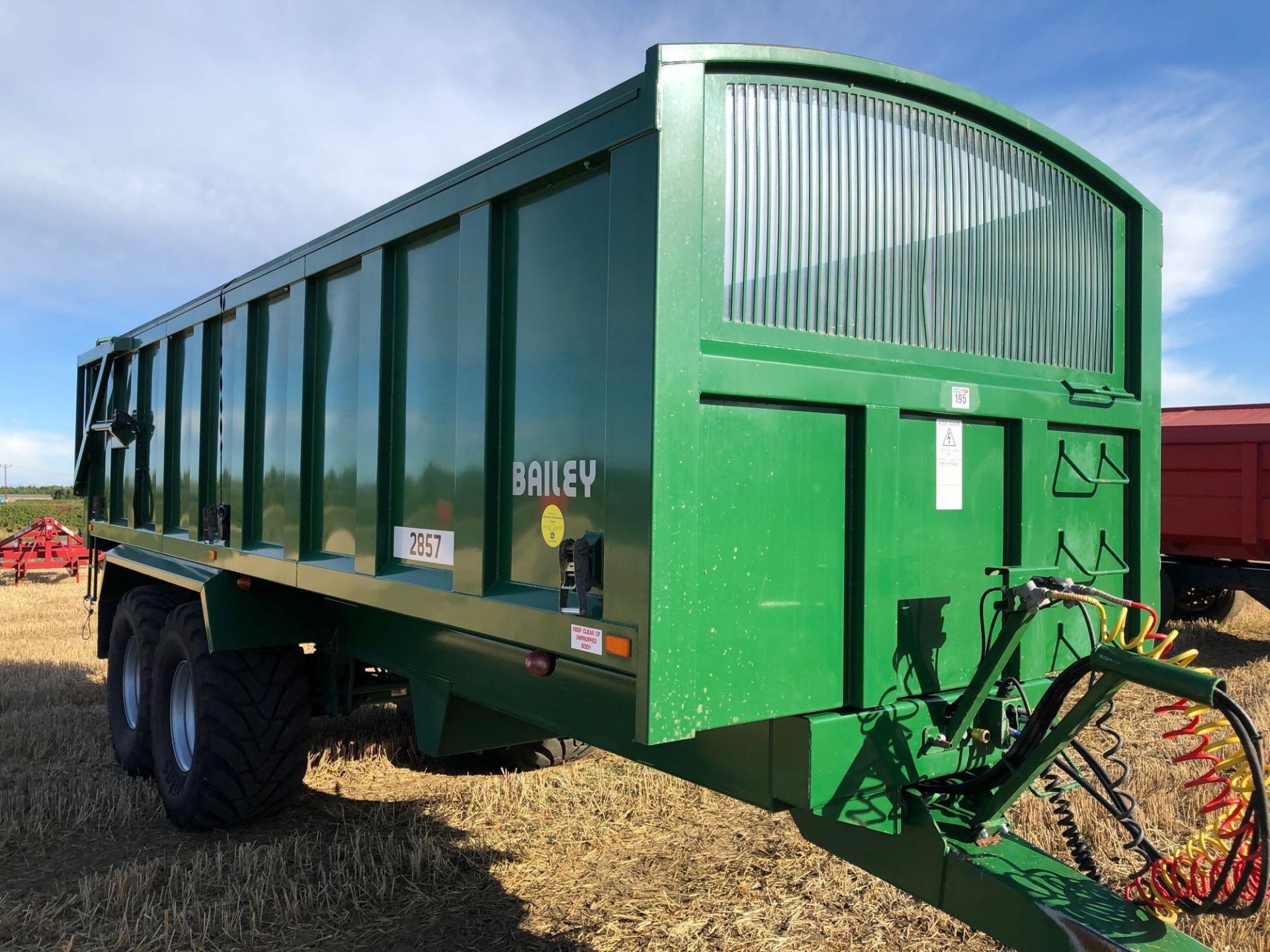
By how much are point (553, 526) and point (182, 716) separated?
3.38 m

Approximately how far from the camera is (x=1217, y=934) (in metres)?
3.18

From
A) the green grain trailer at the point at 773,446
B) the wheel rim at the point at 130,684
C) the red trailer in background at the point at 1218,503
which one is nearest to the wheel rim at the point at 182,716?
the wheel rim at the point at 130,684

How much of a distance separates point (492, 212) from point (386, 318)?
713 millimetres

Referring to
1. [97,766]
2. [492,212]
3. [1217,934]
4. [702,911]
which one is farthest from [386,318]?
[97,766]

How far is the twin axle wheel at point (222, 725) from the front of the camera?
4336mm

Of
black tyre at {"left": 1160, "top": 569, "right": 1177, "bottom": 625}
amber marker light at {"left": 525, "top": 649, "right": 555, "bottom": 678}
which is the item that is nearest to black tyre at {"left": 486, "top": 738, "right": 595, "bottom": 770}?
amber marker light at {"left": 525, "top": 649, "right": 555, "bottom": 678}

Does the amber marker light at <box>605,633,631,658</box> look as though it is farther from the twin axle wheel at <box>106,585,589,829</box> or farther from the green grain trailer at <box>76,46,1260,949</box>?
the twin axle wheel at <box>106,585,589,829</box>

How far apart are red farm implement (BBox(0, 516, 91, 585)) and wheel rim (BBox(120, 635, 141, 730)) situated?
11.0m

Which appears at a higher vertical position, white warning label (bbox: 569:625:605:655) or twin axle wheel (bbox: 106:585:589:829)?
white warning label (bbox: 569:625:605:655)

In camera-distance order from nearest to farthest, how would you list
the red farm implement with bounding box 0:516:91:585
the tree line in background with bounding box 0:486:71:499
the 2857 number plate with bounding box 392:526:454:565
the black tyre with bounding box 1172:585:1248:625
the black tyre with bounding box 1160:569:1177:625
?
the 2857 number plate with bounding box 392:526:454:565
the black tyre with bounding box 1160:569:1177:625
the black tyre with bounding box 1172:585:1248:625
the red farm implement with bounding box 0:516:91:585
the tree line in background with bounding box 0:486:71:499

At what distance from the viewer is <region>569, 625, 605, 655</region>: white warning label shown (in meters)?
2.11

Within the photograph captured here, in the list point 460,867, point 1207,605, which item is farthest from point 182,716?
point 1207,605

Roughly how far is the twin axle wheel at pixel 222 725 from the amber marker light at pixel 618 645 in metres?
2.89

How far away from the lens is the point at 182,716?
482cm
